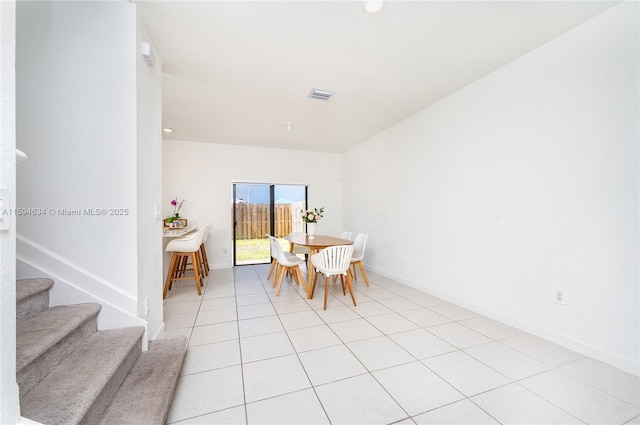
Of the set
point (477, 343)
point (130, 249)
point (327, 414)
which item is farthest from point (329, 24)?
point (477, 343)

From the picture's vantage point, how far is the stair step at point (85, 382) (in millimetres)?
1008

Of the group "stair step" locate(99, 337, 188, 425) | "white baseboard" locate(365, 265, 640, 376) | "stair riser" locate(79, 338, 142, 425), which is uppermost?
"stair riser" locate(79, 338, 142, 425)

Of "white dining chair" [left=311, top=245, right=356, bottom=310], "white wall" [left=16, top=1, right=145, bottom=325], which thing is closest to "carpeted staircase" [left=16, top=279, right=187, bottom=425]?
"white wall" [left=16, top=1, right=145, bottom=325]

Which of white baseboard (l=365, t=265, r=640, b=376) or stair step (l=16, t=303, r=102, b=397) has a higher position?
stair step (l=16, t=303, r=102, b=397)

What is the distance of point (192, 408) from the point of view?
1.40m

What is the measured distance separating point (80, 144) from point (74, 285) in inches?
37.1

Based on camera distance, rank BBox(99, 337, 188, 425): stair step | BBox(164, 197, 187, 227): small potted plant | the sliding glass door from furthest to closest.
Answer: the sliding glass door, BBox(164, 197, 187, 227): small potted plant, BBox(99, 337, 188, 425): stair step

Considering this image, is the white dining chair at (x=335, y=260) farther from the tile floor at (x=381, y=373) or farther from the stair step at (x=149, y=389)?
the stair step at (x=149, y=389)

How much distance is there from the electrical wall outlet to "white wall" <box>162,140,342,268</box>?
438 centimetres

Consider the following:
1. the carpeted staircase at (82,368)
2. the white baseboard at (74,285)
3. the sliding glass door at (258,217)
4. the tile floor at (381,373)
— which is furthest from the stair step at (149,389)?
the sliding glass door at (258,217)

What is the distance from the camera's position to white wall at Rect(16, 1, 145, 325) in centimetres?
155

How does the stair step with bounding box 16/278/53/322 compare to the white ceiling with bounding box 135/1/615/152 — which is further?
the white ceiling with bounding box 135/1/615/152

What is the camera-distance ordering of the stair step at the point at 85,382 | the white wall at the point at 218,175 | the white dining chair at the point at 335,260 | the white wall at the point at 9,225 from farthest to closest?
the white wall at the point at 218,175 → the white dining chair at the point at 335,260 → the stair step at the point at 85,382 → the white wall at the point at 9,225

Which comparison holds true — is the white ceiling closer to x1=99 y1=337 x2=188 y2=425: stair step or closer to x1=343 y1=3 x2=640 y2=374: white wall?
x1=343 y1=3 x2=640 y2=374: white wall
